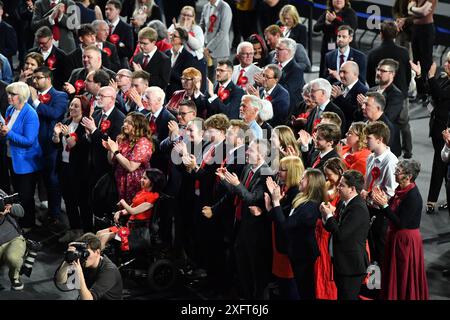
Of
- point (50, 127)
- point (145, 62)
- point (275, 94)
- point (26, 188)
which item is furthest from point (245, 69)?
point (26, 188)

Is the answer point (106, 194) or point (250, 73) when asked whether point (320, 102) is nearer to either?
point (250, 73)

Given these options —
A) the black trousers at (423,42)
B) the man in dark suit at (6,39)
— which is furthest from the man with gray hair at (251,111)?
the man in dark suit at (6,39)

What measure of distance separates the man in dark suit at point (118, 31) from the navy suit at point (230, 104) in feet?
9.84

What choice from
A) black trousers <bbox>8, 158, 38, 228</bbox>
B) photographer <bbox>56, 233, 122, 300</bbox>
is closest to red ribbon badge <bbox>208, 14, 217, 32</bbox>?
black trousers <bbox>8, 158, 38, 228</bbox>

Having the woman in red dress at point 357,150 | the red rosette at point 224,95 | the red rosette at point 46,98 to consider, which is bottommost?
the woman in red dress at point 357,150

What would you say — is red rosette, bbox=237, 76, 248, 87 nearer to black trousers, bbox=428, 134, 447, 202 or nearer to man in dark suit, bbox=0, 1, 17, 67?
black trousers, bbox=428, 134, 447, 202

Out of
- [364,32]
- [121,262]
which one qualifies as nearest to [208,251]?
[121,262]

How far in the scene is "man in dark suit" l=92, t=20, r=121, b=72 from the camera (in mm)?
12781

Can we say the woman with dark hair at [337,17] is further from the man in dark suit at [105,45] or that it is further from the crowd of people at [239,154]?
the man in dark suit at [105,45]

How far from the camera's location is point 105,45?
12844 millimetres

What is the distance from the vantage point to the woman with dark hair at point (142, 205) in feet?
30.5

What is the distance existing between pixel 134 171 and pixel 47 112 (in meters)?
1.60

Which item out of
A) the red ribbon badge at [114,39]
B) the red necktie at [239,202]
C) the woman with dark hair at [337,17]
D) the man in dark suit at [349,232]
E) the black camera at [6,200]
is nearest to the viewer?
the man in dark suit at [349,232]

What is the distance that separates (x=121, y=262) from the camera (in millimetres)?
9484
